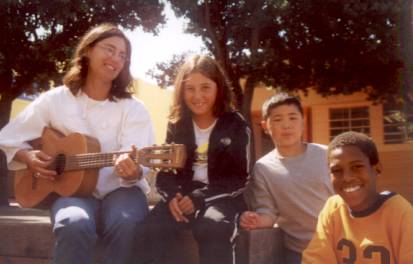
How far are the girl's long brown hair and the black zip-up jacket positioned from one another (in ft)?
1.89

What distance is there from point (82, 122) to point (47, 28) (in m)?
8.26

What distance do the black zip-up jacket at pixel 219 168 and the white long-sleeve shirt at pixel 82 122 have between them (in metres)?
0.22

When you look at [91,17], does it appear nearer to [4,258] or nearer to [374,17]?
[374,17]

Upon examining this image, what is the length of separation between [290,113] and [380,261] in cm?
124

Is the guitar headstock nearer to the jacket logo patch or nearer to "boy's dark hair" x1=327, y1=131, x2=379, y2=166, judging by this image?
the jacket logo patch

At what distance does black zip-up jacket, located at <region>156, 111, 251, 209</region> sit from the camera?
9.27ft

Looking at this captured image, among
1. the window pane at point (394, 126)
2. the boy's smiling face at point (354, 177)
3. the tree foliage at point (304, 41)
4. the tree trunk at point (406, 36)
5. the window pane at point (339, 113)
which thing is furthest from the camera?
the window pane at point (339, 113)

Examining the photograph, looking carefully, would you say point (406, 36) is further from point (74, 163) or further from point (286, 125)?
point (74, 163)

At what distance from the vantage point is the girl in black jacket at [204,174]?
262 centimetres

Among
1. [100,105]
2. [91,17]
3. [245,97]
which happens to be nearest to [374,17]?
[245,97]

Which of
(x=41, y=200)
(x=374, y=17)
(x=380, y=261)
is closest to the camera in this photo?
(x=380, y=261)

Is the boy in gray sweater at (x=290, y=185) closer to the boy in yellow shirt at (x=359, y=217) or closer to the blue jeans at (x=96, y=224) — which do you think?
the boy in yellow shirt at (x=359, y=217)

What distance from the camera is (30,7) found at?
1032 cm

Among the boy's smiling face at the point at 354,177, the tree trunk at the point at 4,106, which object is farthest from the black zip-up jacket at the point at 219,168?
the tree trunk at the point at 4,106
